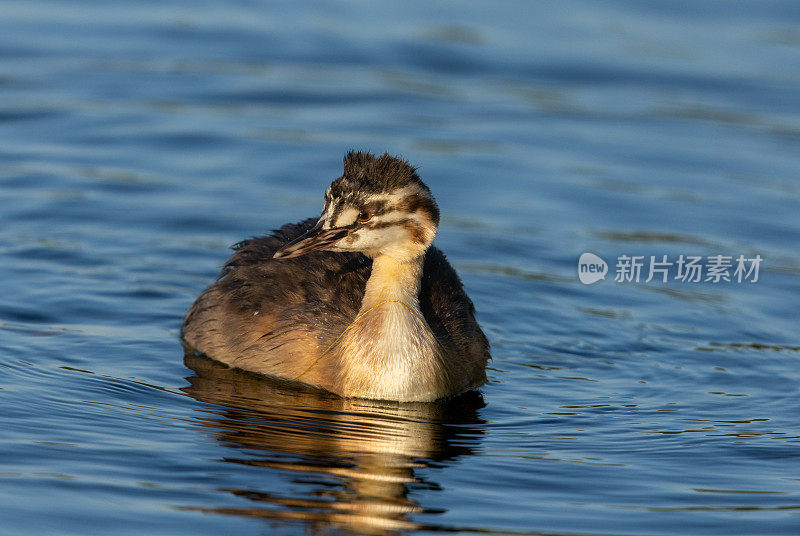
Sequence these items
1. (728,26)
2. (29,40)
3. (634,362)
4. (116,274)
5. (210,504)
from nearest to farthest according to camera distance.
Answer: (210,504), (634,362), (116,274), (29,40), (728,26)

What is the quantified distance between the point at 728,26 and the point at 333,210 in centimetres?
1343

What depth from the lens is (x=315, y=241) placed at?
34.5 ft

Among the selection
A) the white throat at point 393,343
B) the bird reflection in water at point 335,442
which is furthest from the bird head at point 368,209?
the bird reflection in water at point 335,442

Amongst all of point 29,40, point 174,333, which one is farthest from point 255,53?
point 174,333

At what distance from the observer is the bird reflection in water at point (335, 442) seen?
8.70m

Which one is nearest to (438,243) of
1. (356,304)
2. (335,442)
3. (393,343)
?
(356,304)

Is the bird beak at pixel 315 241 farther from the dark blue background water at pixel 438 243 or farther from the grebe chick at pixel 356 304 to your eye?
the dark blue background water at pixel 438 243

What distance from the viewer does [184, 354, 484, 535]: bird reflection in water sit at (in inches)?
343

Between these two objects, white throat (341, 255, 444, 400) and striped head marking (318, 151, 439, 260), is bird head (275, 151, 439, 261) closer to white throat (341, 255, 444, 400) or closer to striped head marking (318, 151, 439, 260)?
striped head marking (318, 151, 439, 260)

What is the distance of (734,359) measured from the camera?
12.3m

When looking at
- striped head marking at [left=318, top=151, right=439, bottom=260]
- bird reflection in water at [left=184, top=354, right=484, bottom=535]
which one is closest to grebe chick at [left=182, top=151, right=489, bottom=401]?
striped head marking at [left=318, top=151, right=439, bottom=260]

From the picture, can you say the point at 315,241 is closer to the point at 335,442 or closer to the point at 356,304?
the point at 356,304

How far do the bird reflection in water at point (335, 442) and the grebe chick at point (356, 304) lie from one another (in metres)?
0.20

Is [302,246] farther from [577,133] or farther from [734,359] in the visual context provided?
[577,133]
